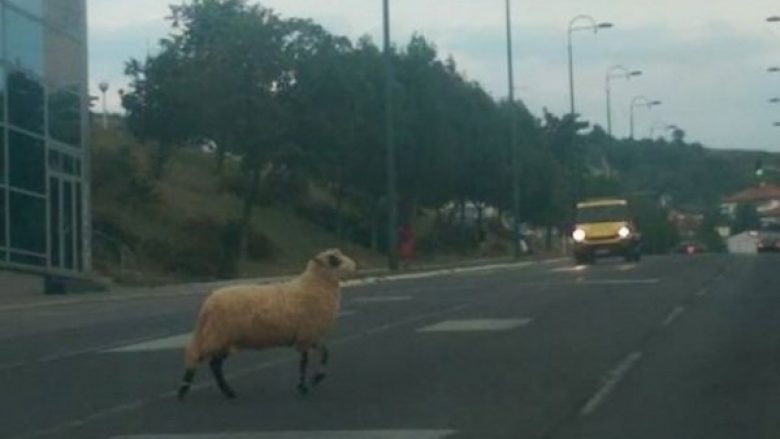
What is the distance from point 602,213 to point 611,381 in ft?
181

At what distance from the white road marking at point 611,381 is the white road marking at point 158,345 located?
6223mm

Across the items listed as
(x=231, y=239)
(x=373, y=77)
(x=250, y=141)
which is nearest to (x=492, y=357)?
(x=250, y=141)

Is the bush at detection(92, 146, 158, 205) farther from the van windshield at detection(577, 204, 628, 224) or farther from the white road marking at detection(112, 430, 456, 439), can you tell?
the white road marking at detection(112, 430, 456, 439)

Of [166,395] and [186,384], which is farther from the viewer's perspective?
[166,395]

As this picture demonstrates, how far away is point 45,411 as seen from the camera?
1895cm

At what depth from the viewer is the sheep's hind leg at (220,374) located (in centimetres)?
1883

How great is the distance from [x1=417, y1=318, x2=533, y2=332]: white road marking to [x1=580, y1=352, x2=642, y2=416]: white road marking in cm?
565

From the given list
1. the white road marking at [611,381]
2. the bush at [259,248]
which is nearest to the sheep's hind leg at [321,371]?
the white road marking at [611,381]

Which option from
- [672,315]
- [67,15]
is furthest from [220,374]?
[67,15]

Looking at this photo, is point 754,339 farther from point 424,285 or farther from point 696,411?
point 424,285

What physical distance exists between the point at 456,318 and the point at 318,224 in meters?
53.6

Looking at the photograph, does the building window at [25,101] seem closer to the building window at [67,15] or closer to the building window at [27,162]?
the building window at [27,162]

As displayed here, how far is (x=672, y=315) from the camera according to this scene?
105 ft

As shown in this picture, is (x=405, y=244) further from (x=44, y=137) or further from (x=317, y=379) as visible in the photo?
(x=317, y=379)
